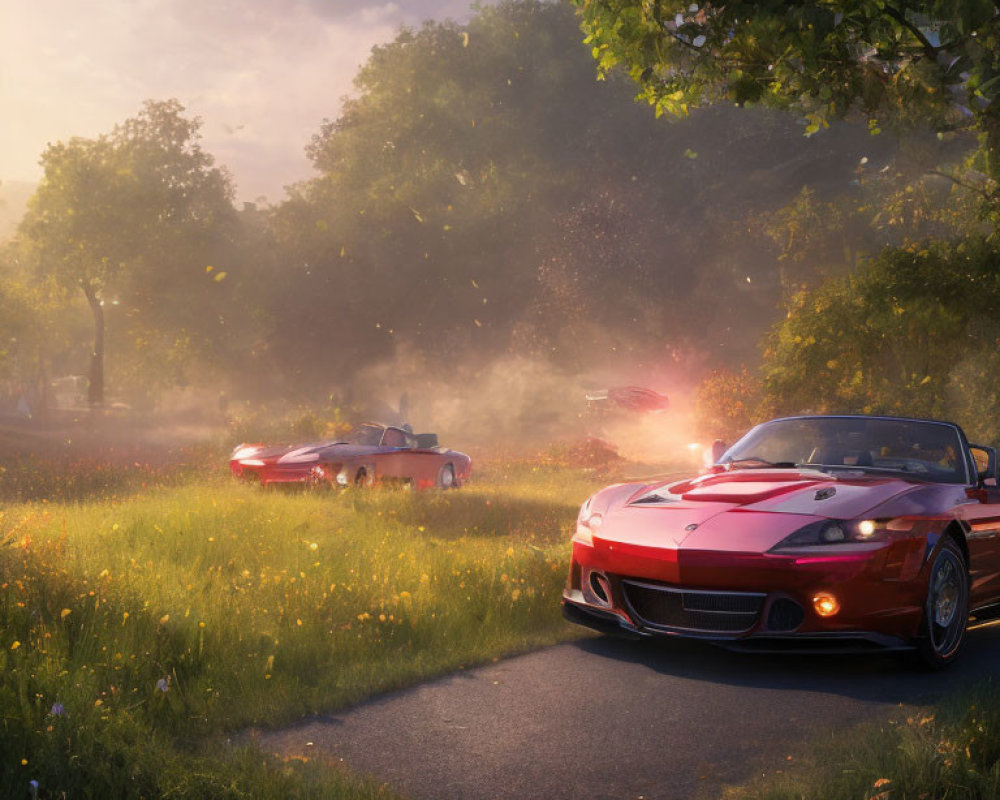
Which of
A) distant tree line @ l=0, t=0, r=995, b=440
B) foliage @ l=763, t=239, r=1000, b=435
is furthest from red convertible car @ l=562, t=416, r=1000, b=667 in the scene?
distant tree line @ l=0, t=0, r=995, b=440

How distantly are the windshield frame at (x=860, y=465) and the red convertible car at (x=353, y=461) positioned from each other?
783cm

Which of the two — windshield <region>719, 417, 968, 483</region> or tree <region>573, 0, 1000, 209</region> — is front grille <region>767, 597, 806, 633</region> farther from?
tree <region>573, 0, 1000, 209</region>

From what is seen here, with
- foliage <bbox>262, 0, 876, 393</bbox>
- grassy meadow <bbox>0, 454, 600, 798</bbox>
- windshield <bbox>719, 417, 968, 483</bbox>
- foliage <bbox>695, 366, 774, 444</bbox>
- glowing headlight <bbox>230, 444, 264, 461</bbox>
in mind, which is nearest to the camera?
grassy meadow <bbox>0, 454, 600, 798</bbox>

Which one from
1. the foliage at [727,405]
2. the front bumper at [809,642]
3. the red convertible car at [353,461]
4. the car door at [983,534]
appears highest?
the foliage at [727,405]

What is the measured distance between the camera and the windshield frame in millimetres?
6633

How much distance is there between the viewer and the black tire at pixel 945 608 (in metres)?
5.62

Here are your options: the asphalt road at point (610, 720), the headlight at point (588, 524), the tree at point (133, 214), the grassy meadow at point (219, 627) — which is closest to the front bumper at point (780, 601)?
the asphalt road at point (610, 720)

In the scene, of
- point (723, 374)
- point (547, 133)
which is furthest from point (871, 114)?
point (547, 133)

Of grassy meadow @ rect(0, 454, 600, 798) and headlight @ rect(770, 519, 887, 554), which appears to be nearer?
grassy meadow @ rect(0, 454, 600, 798)

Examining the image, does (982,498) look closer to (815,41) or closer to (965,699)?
(965,699)

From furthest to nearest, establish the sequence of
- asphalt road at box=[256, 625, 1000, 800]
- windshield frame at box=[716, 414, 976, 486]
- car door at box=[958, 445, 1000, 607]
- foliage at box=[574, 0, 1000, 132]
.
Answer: windshield frame at box=[716, 414, 976, 486], car door at box=[958, 445, 1000, 607], foliage at box=[574, 0, 1000, 132], asphalt road at box=[256, 625, 1000, 800]

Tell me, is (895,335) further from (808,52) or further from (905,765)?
(905,765)

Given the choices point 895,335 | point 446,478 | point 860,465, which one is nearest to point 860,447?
point 860,465

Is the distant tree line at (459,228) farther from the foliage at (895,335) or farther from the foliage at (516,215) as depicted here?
the foliage at (895,335)
